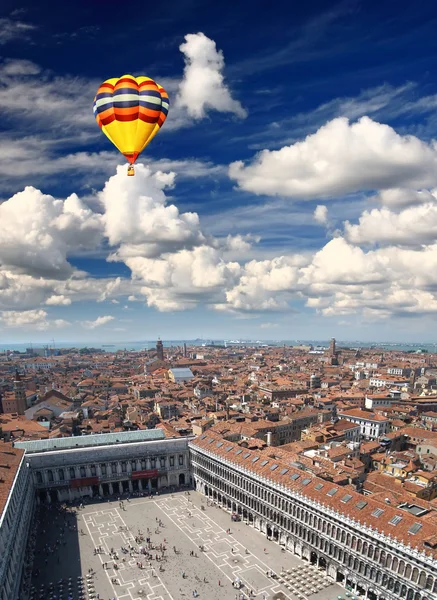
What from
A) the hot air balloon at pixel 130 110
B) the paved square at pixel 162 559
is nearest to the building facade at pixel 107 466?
the paved square at pixel 162 559

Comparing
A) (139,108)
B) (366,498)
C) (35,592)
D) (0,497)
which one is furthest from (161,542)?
(139,108)

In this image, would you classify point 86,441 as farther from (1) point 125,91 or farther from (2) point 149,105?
(1) point 125,91

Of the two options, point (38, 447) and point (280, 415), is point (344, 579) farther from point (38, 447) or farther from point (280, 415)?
point (280, 415)

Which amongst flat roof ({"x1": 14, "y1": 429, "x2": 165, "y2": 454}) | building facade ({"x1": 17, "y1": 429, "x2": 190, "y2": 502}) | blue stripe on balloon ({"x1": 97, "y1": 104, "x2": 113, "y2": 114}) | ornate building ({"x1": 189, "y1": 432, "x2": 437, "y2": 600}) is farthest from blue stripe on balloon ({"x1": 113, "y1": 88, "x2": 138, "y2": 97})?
flat roof ({"x1": 14, "y1": 429, "x2": 165, "y2": 454})

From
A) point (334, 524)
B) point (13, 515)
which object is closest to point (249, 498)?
point (334, 524)

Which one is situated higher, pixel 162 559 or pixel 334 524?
pixel 334 524

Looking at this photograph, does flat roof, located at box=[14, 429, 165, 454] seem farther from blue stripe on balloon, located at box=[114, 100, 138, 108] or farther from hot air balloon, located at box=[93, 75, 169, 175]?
blue stripe on balloon, located at box=[114, 100, 138, 108]
